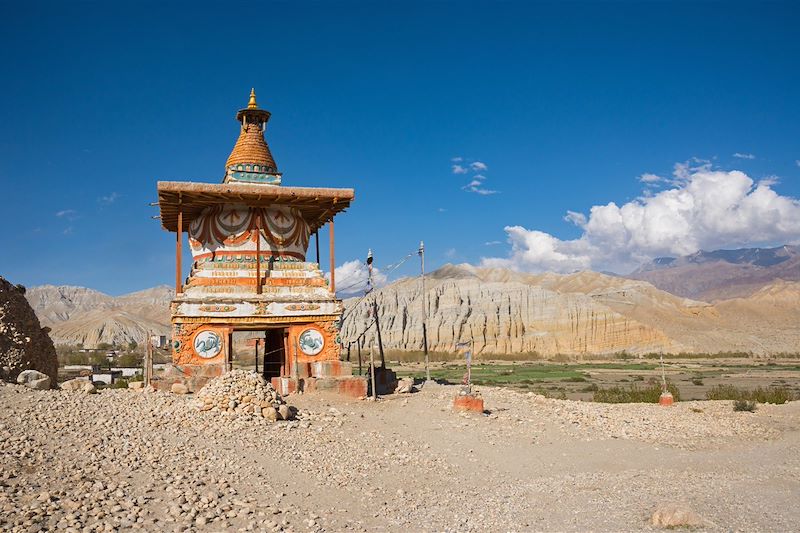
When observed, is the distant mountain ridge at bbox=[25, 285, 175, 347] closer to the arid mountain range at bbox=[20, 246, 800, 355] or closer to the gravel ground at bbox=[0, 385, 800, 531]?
the arid mountain range at bbox=[20, 246, 800, 355]

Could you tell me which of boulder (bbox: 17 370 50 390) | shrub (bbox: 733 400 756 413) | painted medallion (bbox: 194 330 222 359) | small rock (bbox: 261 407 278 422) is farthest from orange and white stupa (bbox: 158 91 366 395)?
shrub (bbox: 733 400 756 413)

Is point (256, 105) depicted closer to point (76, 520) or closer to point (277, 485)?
point (277, 485)

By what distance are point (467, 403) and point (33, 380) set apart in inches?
368

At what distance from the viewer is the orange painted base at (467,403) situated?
1639 cm

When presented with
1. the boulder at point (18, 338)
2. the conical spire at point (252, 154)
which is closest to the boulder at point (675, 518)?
the boulder at point (18, 338)

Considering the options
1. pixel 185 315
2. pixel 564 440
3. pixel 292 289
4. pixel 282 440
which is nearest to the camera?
pixel 282 440

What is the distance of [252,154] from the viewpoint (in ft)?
71.6

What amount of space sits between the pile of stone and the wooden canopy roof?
6.63 meters

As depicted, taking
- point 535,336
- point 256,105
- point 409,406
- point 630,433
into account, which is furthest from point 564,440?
point 535,336

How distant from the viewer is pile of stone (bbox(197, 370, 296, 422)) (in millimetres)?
13516

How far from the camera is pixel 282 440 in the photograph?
12.5 metres

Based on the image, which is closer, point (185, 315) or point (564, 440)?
point (564, 440)

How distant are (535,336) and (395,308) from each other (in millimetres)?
21121

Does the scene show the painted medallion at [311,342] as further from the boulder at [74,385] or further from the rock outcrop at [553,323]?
the rock outcrop at [553,323]
